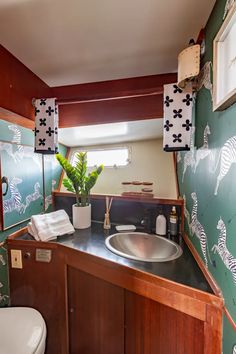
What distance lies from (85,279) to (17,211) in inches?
27.0

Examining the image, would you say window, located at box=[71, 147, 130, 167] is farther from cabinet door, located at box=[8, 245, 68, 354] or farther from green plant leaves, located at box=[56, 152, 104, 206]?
cabinet door, located at box=[8, 245, 68, 354]

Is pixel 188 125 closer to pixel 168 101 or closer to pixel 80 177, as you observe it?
pixel 168 101

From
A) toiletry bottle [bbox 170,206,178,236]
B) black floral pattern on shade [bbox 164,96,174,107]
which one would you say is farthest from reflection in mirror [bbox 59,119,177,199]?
black floral pattern on shade [bbox 164,96,174,107]

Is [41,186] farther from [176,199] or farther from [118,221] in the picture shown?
[176,199]

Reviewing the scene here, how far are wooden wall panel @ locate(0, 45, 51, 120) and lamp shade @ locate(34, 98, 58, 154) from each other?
107 millimetres

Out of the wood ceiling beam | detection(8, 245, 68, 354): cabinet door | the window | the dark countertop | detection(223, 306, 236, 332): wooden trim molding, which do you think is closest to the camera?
detection(223, 306, 236, 332): wooden trim molding

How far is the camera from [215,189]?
0.78 metres

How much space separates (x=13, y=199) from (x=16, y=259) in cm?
41

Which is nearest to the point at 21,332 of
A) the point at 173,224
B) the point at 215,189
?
the point at 173,224

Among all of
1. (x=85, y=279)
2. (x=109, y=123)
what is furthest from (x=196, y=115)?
(x=85, y=279)

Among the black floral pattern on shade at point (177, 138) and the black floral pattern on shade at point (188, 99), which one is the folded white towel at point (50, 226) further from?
the black floral pattern on shade at point (188, 99)

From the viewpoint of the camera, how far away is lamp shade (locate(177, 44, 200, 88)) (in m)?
0.92

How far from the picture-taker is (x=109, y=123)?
1601 millimetres

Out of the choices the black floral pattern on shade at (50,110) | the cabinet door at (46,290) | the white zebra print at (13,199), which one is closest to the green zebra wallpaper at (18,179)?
the white zebra print at (13,199)
